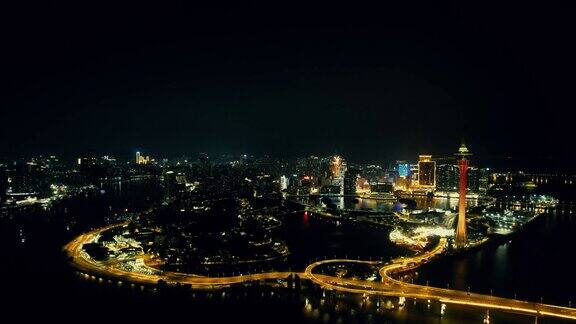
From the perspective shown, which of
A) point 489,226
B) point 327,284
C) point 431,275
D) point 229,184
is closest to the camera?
point 327,284

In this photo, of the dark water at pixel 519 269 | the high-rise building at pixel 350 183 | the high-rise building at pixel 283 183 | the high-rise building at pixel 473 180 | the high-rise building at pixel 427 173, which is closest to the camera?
the dark water at pixel 519 269

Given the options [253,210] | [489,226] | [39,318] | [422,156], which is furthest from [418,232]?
[422,156]

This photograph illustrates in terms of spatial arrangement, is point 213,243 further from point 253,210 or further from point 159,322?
point 253,210

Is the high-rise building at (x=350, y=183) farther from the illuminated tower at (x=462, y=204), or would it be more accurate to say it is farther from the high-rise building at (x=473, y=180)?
the illuminated tower at (x=462, y=204)

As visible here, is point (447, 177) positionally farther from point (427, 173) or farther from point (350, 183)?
point (350, 183)

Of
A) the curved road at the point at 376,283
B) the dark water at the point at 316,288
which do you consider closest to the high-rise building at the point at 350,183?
the dark water at the point at 316,288

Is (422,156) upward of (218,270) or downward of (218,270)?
upward
